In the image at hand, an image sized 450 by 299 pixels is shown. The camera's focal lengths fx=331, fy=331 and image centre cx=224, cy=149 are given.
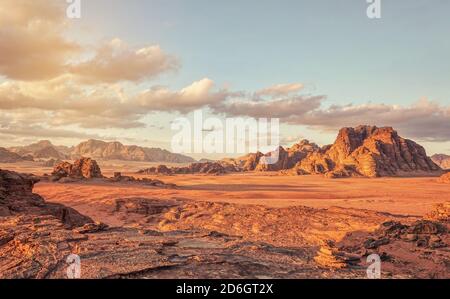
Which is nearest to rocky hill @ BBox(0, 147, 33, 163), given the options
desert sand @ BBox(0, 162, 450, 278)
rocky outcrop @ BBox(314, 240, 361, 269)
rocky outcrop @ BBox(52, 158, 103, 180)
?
rocky outcrop @ BBox(52, 158, 103, 180)

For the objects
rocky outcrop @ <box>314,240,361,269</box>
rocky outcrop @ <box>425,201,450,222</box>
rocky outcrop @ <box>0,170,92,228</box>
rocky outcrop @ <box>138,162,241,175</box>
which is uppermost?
rocky outcrop @ <box>0,170,92,228</box>

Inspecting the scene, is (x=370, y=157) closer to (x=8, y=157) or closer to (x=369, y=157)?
(x=369, y=157)

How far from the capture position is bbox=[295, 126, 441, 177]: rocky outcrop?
8491 centimetres

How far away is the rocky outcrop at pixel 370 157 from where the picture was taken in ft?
279

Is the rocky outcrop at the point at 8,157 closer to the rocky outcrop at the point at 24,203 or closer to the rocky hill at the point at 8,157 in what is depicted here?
the rocky hill at the point at 8,157

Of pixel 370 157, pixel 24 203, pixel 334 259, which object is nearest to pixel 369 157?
pixel 370 157

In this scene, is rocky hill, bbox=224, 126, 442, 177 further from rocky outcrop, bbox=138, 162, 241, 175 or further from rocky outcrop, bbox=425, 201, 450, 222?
rocky outcrop, bbox=425, 201, 450, 222

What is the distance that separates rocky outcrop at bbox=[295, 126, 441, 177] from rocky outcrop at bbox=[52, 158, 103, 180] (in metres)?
54.1

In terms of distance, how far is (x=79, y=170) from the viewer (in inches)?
2089

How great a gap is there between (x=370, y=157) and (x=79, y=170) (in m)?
69.6

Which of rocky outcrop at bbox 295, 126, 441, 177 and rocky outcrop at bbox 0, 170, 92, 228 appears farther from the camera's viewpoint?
rocky outcrop at bbox 295, 126, 441, 177

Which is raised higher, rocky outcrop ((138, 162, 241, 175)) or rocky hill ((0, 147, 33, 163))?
rocky hill ((0, 147, 33, 163))
